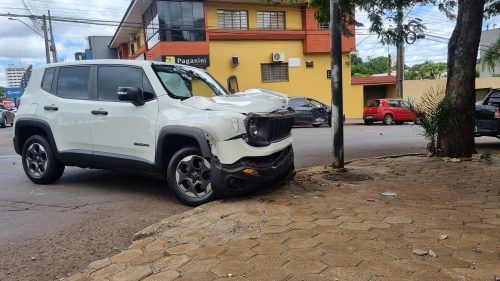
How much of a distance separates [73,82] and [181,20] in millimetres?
18248

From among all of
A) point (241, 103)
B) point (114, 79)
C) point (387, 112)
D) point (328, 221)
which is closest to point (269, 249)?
point (328, 221)

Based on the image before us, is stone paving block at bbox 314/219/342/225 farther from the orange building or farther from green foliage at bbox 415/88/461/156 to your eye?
the orange building

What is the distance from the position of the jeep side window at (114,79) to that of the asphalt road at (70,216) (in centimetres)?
140

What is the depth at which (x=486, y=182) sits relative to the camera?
6.14 meters

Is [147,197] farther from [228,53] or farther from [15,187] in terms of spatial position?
[228,53]

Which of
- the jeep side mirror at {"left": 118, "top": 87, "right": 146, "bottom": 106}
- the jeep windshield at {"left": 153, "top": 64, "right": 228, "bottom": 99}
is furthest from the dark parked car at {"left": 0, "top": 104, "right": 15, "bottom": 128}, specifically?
the jeep side mirror at {"left": 118, "top": 87, "right": 146, "bottom": 106}

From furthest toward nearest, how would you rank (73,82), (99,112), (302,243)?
1. (73,82)
2. (99,112)
3. (302,243)

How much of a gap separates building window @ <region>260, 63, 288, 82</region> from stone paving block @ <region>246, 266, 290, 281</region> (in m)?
24.1

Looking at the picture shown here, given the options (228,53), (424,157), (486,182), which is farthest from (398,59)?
(486,182)

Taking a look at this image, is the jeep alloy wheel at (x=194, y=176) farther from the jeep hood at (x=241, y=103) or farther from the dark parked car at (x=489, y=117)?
the dark parked car at (x=489, y=117)

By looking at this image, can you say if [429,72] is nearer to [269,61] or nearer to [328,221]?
[269,61]

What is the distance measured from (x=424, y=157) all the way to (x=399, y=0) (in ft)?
12.4

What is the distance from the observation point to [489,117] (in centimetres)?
1077

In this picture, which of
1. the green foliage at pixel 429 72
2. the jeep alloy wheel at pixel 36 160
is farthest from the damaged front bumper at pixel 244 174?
the green foliage at pixel 429 72
